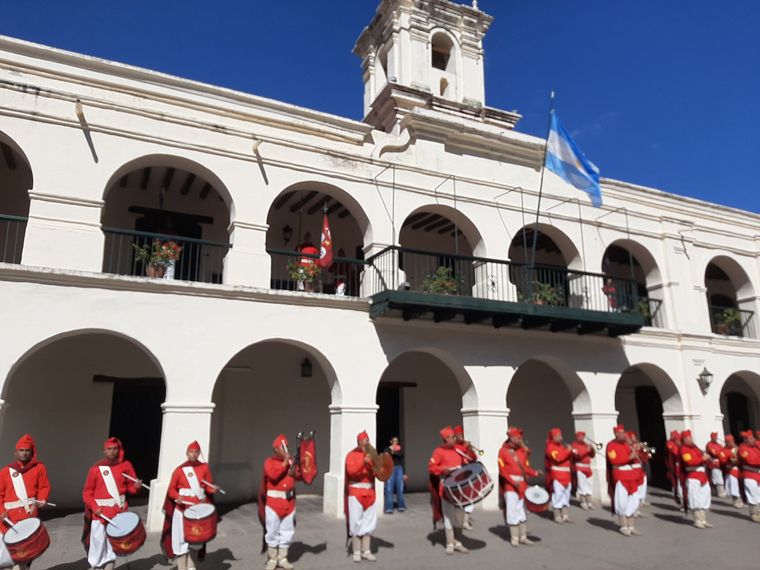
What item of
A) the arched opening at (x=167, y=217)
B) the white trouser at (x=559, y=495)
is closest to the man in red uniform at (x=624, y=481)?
the white trouser at (x=559, y=495)

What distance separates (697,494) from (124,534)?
28.8ft

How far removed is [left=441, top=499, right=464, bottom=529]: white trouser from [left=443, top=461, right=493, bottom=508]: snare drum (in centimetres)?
23

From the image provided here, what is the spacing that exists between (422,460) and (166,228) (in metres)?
7.70

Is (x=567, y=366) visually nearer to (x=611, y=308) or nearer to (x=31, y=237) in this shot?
(x=611, y=308)

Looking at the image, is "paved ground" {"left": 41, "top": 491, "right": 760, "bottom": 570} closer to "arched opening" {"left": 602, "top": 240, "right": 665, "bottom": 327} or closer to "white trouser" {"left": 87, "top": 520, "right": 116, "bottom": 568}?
"white trouser" {"left": 87, "top": 520, "right": 116, "bottom": 568}

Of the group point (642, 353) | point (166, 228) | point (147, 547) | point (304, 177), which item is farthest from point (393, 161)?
point (147, 547)

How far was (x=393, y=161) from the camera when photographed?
1262cm

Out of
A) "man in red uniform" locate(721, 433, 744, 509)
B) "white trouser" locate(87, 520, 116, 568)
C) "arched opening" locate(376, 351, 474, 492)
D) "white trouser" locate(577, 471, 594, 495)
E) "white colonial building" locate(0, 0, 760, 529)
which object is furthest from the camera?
"arched opening" locate(376, 351, 474, 492)

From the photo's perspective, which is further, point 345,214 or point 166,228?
point 345,214

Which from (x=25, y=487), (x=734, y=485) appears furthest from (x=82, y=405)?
(x=734, y=485)

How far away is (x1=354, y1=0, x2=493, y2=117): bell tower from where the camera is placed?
17406 mm

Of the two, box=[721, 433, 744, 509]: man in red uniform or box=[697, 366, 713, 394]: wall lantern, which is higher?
box=[697, 366, 713, 394]: wall lantern

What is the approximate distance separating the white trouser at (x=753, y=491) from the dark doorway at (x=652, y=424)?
228 inches

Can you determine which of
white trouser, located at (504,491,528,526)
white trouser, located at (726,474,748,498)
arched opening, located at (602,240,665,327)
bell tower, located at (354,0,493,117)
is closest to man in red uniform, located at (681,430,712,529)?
white trouser, located at (726,474,748,498)
